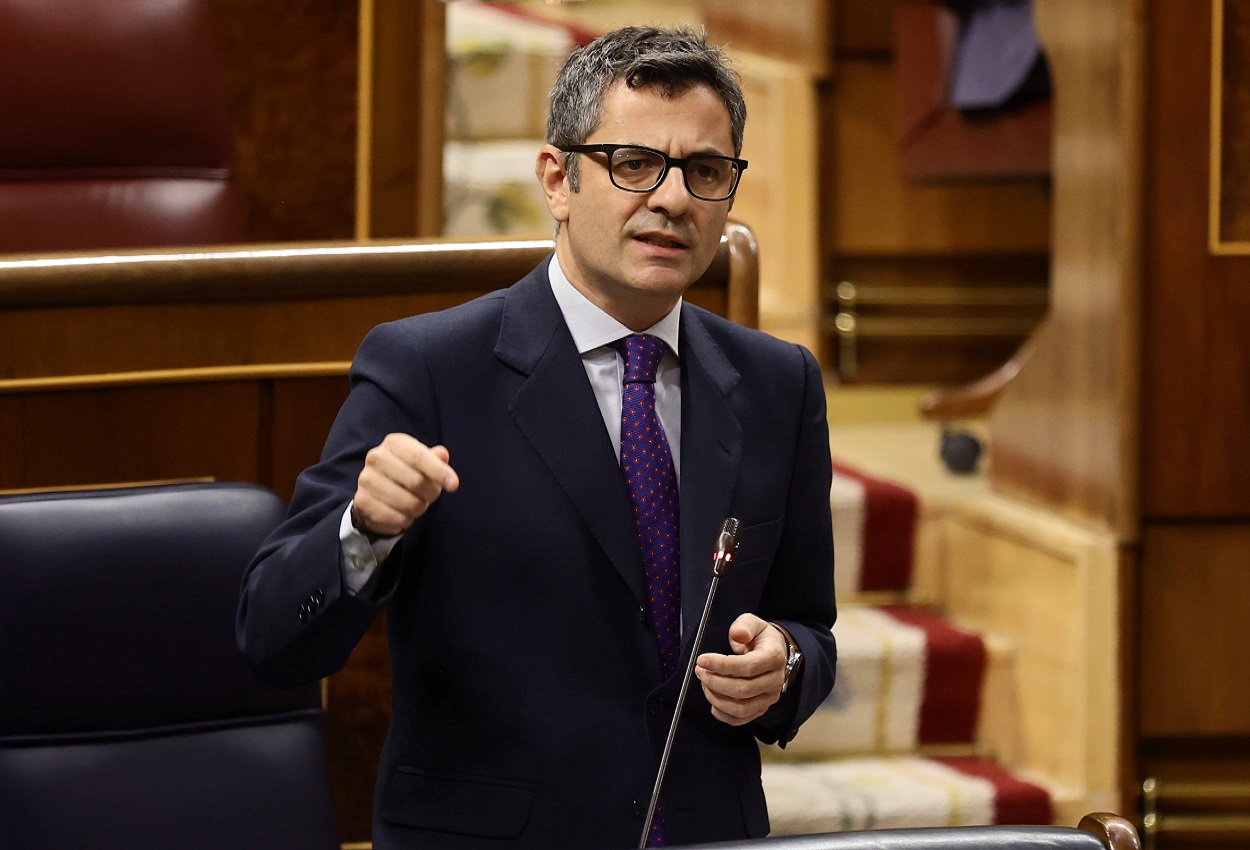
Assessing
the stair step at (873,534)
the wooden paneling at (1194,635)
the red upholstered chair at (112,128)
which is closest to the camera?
the red upholstered chair at (112,128)

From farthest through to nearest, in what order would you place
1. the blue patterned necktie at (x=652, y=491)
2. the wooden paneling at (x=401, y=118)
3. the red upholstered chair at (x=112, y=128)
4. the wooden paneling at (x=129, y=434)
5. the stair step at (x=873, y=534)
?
the stair step at (x=873, y=534), the wooden paneling at (x=401, y=118), the red upholstered chair at (x=112, y=128), the wooden paneling at (x=129, y=434), the blue patterned necktie at (x=652, y=491)

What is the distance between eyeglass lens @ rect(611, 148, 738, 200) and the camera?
2.96ft

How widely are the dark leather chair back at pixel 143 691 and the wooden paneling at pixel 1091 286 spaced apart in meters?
0.95

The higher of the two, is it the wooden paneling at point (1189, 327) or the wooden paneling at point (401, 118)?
the wooden paneling at point (401, 118)

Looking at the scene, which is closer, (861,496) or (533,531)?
(533,531)

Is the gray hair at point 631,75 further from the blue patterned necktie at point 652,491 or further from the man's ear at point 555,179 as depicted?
the blue patterned necktie at point 652,491

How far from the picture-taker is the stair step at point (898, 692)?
5.74 feet

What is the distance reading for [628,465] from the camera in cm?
95

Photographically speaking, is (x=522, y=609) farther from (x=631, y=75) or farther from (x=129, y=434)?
(x=129, y=434)

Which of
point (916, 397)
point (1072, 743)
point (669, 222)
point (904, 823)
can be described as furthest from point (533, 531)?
point (916, 397)

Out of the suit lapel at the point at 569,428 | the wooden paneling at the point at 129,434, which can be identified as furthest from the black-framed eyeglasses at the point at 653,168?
the wooden paneling at the point at 129,434

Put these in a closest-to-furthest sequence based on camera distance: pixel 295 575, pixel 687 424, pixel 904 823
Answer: pixel 295 575, pixel 687 424, pixel 904 823

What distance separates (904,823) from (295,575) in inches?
37.2

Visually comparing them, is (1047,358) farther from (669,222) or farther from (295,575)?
(295,575)
